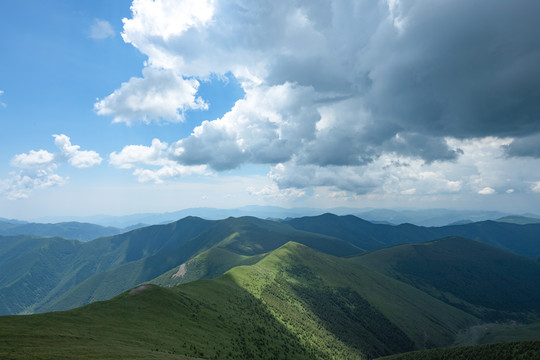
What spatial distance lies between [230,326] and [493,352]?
71.5 metres

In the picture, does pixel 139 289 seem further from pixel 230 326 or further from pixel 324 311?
pixel 324 311

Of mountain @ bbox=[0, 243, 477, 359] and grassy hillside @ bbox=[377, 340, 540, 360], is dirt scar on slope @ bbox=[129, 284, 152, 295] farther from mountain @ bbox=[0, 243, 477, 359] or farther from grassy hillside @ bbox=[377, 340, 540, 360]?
grassy hillside @ bbox=[377, 340, 540, 360]

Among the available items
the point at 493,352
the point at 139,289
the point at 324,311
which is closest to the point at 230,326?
the point at 139,289

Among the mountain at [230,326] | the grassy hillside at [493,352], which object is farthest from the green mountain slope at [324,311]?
the grassy hillside at [493,352]

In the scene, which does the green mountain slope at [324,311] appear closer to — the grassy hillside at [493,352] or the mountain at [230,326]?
the mountain at [230,326]

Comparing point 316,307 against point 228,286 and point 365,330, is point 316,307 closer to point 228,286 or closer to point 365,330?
point 365,330

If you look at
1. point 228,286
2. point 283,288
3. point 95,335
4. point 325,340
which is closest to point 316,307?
point 283,288

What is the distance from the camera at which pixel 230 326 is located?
285ft

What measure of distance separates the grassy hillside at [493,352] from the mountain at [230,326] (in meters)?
43.5

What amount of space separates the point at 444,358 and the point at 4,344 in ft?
297

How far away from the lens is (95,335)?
4900 cm

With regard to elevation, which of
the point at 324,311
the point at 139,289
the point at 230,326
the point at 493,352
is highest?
the point at 139,289

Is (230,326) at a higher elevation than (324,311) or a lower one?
higher

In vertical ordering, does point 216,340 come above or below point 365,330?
above
